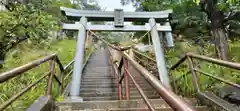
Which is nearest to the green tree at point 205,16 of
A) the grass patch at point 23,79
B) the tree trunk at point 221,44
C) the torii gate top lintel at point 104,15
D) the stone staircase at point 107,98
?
the tree trunk at point 221,44

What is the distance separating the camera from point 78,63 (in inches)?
151

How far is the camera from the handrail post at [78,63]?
3.54 metres

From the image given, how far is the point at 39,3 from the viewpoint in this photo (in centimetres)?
1033

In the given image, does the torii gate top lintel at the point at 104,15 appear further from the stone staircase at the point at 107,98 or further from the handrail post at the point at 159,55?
the stone staircase at the point at 107,98

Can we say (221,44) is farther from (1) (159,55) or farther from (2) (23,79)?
(2) (23,79)

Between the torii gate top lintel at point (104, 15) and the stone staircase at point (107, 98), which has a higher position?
the torii gate top lintel at point (104, 15)

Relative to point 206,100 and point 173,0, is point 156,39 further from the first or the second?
point 173,0

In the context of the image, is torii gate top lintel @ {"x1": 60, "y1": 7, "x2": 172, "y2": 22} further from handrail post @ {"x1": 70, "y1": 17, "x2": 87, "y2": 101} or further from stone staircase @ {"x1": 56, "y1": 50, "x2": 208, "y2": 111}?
stone staircase @ {"x1": 56, "y1": 50, "x2": 208, "y2": 111}

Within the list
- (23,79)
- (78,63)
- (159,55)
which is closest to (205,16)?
(159,55)

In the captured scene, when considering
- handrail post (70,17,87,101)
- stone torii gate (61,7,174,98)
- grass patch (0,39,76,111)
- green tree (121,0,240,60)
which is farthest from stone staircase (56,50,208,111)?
green tree (121,0,240,60)

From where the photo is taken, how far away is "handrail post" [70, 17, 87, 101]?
354cm

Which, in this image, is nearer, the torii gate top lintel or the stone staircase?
the stone staircase

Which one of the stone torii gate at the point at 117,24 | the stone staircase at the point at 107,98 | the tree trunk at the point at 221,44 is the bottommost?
the stone staircase at the point at 107,98

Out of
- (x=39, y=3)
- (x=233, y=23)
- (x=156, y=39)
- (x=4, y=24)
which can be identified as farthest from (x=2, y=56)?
(x=233, y=23)
